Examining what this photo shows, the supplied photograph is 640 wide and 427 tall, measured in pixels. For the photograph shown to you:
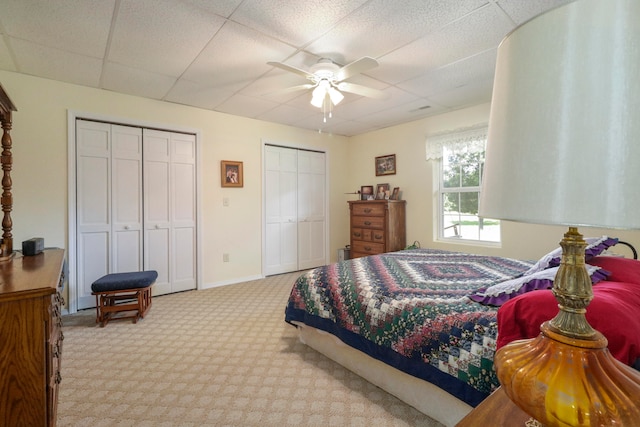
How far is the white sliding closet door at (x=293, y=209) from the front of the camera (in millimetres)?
4672

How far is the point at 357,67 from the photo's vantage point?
2256 millimetres

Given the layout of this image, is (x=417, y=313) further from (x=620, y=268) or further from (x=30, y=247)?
(x=30, y=247)

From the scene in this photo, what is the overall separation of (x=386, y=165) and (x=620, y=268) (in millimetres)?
3635

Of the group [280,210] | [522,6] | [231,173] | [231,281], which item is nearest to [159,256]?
[231,281]

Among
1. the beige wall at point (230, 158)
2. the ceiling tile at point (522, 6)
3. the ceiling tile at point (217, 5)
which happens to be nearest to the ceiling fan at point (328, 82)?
the ceiling tile at point (217, 5)

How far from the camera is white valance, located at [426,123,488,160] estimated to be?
147 inches

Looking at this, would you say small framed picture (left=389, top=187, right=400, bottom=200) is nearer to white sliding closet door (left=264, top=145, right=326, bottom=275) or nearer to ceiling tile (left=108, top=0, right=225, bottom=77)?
white sliding closet door (left=264, top=145, right=326, bottom=275)

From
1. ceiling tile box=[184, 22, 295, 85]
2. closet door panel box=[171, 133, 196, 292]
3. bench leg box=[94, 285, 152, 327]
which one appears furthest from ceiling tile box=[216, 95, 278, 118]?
bench leg box=[94, 285, 152, 327]

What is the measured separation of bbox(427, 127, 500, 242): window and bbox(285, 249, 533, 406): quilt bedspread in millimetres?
1545

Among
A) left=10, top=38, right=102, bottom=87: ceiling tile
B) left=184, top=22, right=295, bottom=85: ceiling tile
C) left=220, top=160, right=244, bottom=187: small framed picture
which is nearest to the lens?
left=184, top=22, right=295, bottom=85: ceiling tile

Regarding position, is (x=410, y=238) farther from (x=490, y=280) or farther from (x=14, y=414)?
(x=14, y=414)

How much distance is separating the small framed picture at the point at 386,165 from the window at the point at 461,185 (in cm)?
65

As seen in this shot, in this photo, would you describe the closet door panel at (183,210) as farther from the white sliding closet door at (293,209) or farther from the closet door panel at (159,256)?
the white sliding closet door at (293,209)

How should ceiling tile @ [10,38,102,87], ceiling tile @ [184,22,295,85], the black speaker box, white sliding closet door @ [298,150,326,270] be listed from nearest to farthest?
the black speaker box → ceiling tile @ [184,22,295,85] → ceiling tile @ [10,38,102,87] → white sliding closet door @ [298,150,326,270]
